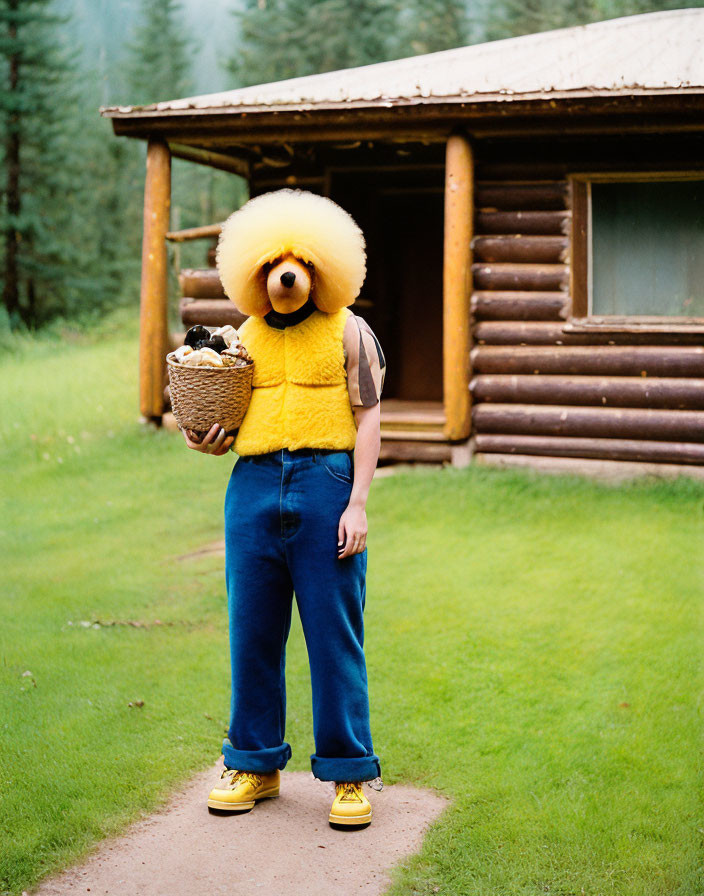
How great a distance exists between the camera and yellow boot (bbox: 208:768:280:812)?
142 inches

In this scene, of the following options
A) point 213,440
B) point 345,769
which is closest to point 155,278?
point 213,440

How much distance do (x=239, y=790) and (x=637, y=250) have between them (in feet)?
23.6

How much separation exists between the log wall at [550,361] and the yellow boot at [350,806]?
20.0 ft

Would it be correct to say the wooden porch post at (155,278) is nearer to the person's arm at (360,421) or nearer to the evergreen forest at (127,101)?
the person's arm at (360,421)

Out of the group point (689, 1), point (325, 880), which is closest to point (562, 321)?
point (325, 880)

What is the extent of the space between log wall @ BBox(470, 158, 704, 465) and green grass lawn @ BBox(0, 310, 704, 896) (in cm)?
56

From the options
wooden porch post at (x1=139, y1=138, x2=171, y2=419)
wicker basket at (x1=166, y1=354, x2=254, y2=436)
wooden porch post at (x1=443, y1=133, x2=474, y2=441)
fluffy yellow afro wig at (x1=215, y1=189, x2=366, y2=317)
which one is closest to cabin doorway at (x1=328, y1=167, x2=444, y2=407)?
wooden porch post at (x1=139, y1=138, x2=171, y2=419)

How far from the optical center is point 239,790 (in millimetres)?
3617

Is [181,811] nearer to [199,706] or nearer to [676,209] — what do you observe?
[199,706]

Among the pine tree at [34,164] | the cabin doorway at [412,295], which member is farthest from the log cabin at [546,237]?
the pine tree at [34,164]

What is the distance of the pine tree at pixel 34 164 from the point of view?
24.4m

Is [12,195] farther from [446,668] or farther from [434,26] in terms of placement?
[446,668]

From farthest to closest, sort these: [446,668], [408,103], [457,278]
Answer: [457,278] < [408,103] < [446,668]

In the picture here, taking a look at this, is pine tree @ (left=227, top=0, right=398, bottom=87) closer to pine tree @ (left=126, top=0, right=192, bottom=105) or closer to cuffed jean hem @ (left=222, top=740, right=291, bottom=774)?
pine tree @ (left=126, top=0, right=192, bottom=105)
